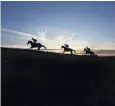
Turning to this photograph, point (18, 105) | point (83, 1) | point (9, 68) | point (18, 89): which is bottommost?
point (18, 105)

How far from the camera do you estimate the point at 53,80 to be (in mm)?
4715

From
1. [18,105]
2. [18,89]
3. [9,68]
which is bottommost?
[18,105]

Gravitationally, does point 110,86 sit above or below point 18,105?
above

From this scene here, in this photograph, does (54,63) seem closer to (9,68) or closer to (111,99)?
(9,68)

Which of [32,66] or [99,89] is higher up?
[32,66]

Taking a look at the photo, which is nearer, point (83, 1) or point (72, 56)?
point (83, 1)

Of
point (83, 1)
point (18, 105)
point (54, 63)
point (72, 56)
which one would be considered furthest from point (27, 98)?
point (83, 1)

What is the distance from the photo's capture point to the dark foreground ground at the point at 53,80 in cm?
452

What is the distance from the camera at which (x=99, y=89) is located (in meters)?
4.71

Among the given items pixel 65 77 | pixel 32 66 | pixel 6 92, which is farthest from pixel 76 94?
pixel 6 92

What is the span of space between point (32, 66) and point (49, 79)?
15.7 inches

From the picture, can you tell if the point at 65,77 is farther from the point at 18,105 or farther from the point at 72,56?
the point at 18,105

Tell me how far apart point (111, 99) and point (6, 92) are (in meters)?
1.95

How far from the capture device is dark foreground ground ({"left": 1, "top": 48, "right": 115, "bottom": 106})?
4.52 m
